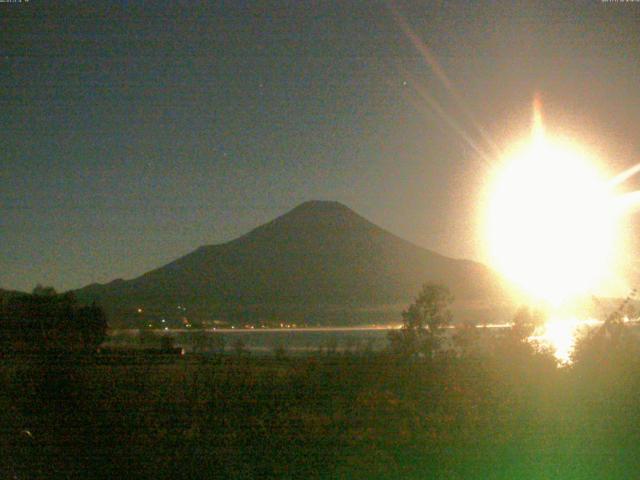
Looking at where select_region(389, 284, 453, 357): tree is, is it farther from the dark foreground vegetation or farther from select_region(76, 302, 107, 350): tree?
select_region(76, 302, 107, 350): tree

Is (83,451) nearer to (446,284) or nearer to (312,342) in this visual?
(312,342)

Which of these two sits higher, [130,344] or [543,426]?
[130,344]

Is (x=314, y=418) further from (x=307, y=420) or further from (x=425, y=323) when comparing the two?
(x=425, y=323)

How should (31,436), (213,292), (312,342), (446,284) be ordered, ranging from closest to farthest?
(31,436), (312,342), (446,284), (213,292)

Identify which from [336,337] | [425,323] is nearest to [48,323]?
[336,337]

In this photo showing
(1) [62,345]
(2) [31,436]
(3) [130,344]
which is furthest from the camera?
(3) [130,344]

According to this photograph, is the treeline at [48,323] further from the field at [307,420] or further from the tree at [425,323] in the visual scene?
the tree at [425,323]

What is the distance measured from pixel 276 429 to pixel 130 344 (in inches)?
174

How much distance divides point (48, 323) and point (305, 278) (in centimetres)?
544

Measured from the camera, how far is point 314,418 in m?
6.38

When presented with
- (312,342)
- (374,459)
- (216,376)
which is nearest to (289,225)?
(312,342)

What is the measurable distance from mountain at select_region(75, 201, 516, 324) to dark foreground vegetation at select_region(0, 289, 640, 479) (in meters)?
2.71

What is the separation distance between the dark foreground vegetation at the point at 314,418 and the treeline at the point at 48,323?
64 cm

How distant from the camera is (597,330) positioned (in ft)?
33.1
